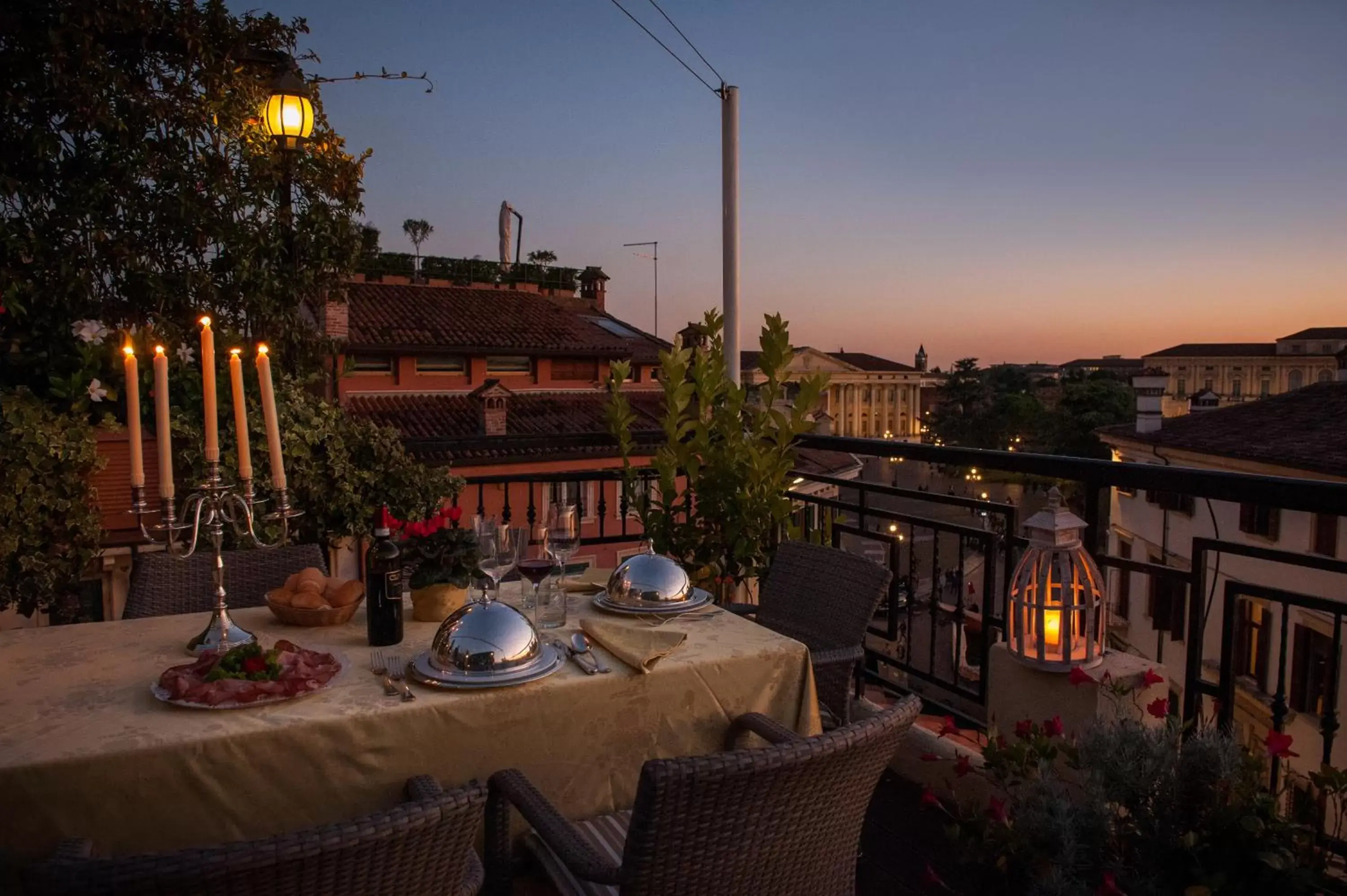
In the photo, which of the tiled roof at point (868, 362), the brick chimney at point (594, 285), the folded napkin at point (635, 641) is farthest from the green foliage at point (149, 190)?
the tiled roof at point (868, 362)

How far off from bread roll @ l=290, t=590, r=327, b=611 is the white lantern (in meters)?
1.75

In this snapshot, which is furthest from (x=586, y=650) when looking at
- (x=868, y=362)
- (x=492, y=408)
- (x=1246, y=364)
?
(x=868, y=362)

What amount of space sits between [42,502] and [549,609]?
2.25 metres

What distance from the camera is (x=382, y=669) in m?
1.78

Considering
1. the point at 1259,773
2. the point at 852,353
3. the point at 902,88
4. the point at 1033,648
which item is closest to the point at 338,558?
the point at 1033,648

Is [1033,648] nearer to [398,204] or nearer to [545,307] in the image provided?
[398,204]

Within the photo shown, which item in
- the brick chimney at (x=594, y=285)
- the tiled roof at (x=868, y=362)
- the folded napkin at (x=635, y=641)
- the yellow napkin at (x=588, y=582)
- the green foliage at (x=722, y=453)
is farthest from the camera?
the tiled roof at (x=868, y=362)

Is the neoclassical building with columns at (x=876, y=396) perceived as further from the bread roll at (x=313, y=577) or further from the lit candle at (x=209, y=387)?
the lit candle at (x=209, y=387)

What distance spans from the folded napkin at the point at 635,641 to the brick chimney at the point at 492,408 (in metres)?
18.8

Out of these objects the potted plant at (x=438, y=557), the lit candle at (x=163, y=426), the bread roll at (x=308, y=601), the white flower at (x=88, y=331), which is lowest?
the bread roll at (x=308, y=601)

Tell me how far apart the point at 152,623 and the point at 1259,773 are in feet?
7.75

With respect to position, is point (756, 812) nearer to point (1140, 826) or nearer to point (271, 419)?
point (1140, 826)

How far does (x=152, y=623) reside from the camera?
2146 millimetres

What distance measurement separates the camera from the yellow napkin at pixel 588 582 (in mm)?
2576
